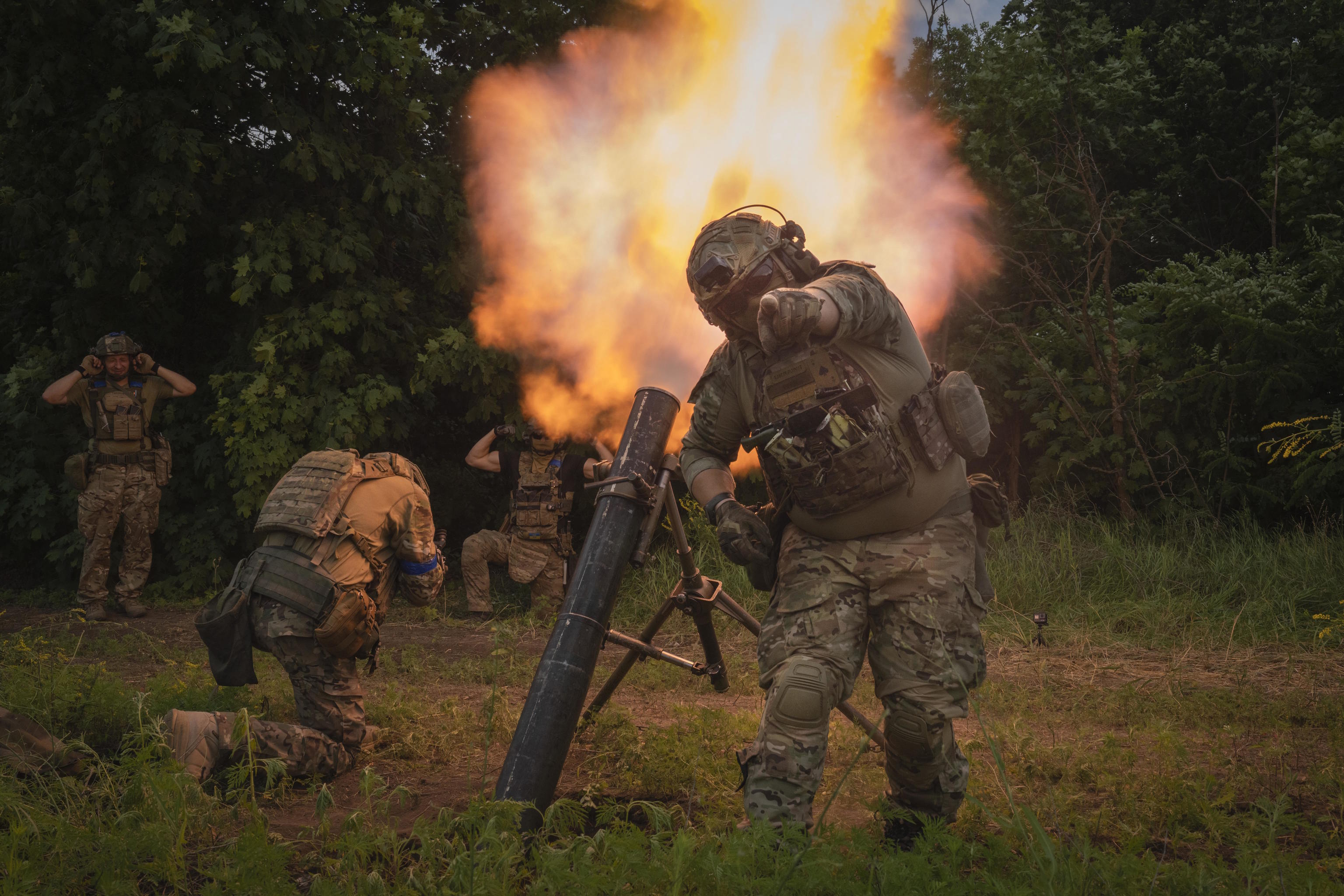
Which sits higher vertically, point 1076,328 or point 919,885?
point 1076,328

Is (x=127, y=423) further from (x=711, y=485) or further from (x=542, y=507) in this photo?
(x=711, y=485)

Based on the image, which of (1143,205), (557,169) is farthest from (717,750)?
(1143,205)

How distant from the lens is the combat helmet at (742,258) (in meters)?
3.22

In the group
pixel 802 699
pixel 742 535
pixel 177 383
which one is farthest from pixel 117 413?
pixel 802 699

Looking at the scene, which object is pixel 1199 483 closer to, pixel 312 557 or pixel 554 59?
pixel 554 59

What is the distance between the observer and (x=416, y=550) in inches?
169

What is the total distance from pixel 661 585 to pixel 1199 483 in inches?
189

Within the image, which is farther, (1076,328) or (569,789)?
(1076,328)

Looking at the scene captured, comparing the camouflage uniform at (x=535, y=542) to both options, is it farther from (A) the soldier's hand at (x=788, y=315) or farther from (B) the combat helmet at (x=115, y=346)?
(A) the soldier's hand at (x=788, y=315)

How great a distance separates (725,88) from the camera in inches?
196

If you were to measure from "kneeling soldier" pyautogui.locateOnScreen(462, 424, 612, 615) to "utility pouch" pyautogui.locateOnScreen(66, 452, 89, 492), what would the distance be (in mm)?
3125

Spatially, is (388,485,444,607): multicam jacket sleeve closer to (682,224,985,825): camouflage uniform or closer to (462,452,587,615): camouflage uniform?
(682,224,985,825): camouflage uniform

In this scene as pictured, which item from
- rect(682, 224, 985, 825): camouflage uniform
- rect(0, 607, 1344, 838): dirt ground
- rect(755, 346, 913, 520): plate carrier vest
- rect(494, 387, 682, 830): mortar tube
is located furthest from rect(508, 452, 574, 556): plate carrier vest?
rect(755, 346, 913, 520): plate carrier vest

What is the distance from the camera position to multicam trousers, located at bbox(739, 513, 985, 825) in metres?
2.78
